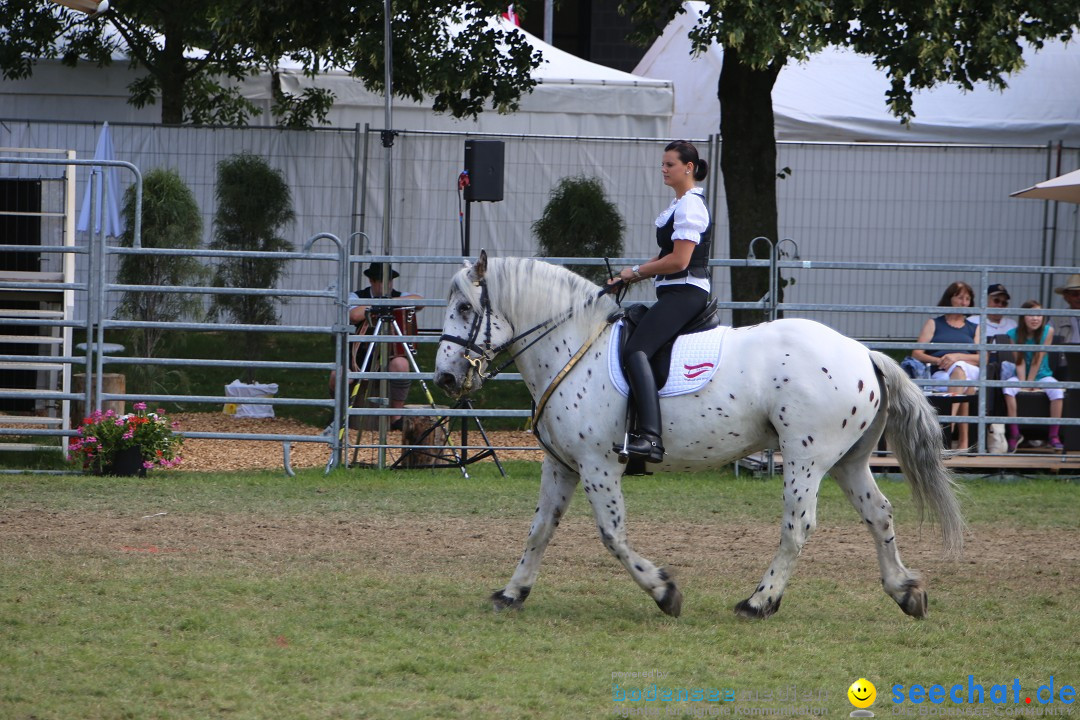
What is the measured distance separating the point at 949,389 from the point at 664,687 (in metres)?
7.19

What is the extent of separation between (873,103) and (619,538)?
1243 centimetres

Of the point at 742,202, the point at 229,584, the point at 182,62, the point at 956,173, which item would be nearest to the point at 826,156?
the point at 956,173

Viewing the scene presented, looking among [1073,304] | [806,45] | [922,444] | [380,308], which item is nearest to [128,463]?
[380,308]

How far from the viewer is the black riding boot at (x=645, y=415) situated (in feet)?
19.2

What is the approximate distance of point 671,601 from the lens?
19.3ft

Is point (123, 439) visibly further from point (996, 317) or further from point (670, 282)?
point (996, 317)

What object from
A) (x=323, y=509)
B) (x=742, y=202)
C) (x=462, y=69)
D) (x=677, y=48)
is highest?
(x=677, y=48)

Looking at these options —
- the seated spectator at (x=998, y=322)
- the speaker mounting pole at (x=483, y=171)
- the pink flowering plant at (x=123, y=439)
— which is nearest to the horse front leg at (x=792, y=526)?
the speaker mounting pole at (x=483, y=171)

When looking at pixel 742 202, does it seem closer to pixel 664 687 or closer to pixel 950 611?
pixel 950 611

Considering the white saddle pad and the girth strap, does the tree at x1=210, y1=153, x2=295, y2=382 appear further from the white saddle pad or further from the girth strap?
the white saddle pad

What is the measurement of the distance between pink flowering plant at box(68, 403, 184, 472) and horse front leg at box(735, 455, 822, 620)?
5.83m

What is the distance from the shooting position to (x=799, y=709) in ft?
14.8

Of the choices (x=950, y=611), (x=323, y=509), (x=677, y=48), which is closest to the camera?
(x=950, y=611)

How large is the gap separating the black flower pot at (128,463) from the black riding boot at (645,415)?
18.3 ft
